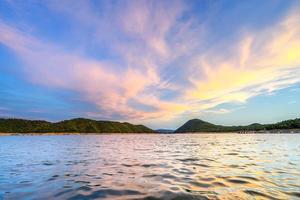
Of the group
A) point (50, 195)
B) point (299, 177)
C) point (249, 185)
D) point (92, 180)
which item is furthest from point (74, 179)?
point (299, 177)

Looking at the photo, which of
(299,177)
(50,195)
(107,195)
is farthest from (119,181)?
(299,177)

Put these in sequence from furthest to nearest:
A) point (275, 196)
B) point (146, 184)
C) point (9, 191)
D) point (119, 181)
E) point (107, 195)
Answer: point (119, 181) < point (146, 184) < point (9, 191) < point (107, 195) < point (275, 196)

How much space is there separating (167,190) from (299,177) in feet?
29.7

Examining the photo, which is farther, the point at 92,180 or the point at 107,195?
the point at 92,180

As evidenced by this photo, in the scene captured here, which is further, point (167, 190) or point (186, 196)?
point (167, 190)

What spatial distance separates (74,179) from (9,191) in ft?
12.7

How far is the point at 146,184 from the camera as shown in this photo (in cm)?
1245

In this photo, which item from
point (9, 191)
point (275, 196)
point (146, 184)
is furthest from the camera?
point (146, 184)

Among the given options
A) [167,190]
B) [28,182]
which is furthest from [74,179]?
[167,190]

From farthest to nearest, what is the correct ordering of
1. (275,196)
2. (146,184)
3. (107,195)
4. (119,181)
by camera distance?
1. (119,181)
2. (146,184)
3. (107,195)
4. (275,196)

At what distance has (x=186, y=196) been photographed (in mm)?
9625

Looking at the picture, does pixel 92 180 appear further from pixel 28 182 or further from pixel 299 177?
pixel 299 177

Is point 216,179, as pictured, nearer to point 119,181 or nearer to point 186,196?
point 186,196

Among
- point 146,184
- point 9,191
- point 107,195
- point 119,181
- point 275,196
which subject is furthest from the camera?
point 119,181
